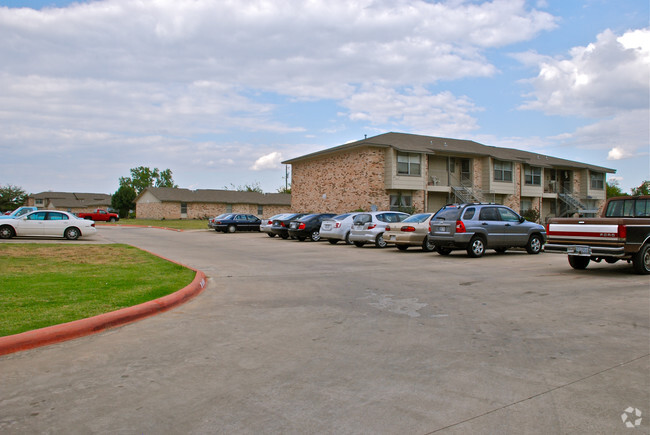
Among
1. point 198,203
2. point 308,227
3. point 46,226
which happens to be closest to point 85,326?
point 308,227

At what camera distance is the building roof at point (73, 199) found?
323 feet

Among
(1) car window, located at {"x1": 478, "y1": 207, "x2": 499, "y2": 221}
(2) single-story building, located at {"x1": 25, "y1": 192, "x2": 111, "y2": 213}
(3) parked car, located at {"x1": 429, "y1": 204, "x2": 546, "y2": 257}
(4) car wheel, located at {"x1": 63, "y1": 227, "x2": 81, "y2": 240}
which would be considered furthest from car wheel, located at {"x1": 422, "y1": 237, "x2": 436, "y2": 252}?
(2) single-story building, located at {"x1": 25, "y1": 192, "x2": 111, "y2": 213}

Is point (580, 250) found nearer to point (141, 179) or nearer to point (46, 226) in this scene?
point (46, 226)

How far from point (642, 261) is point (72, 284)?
1222cm

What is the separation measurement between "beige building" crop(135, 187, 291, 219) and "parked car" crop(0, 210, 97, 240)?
43.2 metres

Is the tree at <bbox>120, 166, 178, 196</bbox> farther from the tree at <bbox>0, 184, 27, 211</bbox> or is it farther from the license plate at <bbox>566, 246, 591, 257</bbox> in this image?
the license plate at <bbox>566, 246, 591, 257</bbox>

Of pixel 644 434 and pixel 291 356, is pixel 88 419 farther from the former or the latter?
pixel 644 434

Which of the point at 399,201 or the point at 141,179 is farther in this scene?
the point at 141,179

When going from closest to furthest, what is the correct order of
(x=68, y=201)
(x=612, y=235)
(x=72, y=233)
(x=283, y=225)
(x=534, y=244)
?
(x=612, y=235) → (x=534, y=244) → (x=72, y=233) → (x=283, y=225) → (x=68, y=201)

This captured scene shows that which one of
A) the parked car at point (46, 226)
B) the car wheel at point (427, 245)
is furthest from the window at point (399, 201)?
the parked car at point (46, 226)

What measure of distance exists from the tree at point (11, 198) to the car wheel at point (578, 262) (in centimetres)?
10482

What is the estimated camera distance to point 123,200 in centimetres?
8288

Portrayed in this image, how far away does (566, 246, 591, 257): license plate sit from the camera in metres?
11.4

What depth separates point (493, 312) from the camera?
24.1 ft
